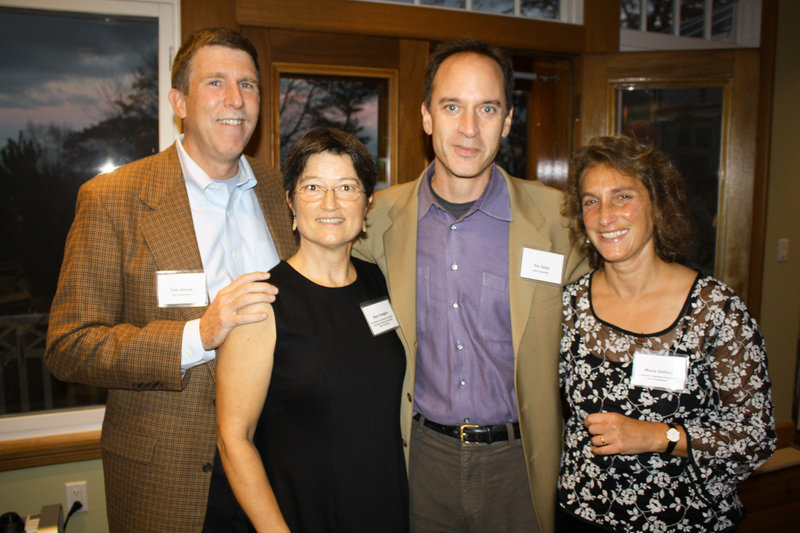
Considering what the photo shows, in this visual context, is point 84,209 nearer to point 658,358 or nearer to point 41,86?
point 41,86

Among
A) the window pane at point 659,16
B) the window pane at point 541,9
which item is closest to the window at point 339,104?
the window pane at point 541,9

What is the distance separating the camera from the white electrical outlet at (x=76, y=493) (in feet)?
9.09

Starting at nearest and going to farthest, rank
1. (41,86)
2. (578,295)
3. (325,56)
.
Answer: (578,295) < (41,86) < (325,56)

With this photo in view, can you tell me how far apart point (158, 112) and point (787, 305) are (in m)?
4.80

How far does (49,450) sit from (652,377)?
290cm

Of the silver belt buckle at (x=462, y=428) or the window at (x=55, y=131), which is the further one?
the window at (x=55, y=131)

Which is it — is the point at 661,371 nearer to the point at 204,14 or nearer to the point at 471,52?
the point at 471,52

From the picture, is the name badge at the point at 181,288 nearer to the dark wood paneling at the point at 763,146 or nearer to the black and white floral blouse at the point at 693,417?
the black and white floral blouse at the point at 693,417

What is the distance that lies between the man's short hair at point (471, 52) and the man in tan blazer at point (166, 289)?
629 mm

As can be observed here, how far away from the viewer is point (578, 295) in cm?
185

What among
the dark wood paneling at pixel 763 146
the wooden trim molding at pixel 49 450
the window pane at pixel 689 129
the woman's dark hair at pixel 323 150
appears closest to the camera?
the woman's dark hair at pixel 323 150

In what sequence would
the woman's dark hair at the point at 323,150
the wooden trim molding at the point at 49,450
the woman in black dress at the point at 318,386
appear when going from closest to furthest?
1. the woman in black dress at the point at 318,386
2. the woman's dark hair at the point at 323,150
3. the wooden trim molding at the point at 49,450

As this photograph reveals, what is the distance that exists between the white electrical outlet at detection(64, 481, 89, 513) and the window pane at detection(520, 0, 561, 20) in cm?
389

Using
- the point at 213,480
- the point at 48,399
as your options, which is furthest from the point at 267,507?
the point at 48,399
